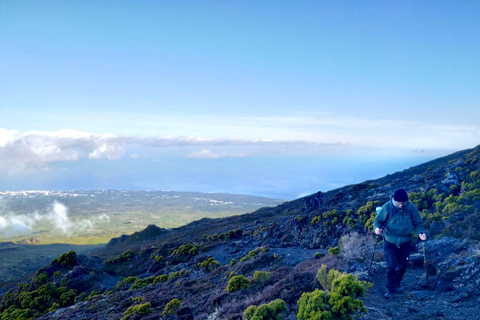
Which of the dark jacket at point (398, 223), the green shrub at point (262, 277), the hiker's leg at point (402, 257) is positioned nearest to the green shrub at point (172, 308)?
the green shrub at point (262, 277)

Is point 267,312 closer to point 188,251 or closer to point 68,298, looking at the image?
point 68,298

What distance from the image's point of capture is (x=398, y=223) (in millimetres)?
7207

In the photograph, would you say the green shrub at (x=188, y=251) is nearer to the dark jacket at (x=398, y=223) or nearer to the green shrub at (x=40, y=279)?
the green shrub at (x=40, y=279)

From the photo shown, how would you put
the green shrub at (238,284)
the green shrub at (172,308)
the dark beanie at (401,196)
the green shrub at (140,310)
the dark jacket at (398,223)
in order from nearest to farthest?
the dark beanie at (401,196)
the dark jacket at (398,223)
the green shrub at (238,284)
the green shrub at (172,308)
the green shrub at (140,310)

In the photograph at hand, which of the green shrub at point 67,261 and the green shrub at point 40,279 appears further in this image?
the green shrub at point 67,261

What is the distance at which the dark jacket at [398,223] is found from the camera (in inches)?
284

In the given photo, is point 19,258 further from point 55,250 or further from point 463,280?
point 463,280

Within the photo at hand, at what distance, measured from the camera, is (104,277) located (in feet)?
94.3

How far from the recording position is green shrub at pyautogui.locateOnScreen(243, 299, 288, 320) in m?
6.42

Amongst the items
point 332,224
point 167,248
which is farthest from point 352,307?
point 167,248

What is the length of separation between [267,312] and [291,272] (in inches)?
157

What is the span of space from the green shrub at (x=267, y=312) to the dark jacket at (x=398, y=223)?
11.0ft

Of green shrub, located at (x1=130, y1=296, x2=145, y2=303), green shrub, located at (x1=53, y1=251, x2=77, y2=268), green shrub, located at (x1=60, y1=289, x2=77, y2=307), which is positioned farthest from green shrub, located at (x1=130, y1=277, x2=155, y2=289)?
green shrub, located at (x1=53, y1=251, x2=77, y2=268)

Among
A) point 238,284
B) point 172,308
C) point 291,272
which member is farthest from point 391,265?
point 172,308
